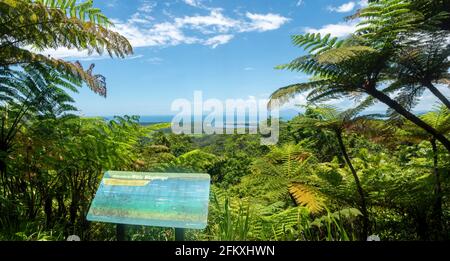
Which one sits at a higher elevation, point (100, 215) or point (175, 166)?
point (175, 166)

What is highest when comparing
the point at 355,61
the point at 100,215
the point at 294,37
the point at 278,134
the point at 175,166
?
the point at 294,37

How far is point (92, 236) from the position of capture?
3459mm

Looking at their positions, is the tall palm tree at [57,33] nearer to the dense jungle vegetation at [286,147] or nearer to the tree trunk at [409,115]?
the dense jungle vegetation at [286,147]

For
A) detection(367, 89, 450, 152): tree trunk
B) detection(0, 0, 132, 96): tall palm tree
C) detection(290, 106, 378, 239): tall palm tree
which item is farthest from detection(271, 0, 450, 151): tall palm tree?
detection(0, 0, 132, 96): tall palm tree

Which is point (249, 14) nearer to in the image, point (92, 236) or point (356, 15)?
point (356, 15)

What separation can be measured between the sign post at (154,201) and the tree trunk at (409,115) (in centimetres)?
129

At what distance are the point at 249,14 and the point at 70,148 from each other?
191cm

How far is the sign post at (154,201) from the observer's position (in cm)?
242

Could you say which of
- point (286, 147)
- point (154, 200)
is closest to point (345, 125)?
point (286, 147)

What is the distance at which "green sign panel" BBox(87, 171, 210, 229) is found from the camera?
242cm

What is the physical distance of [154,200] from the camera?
253 centimetres

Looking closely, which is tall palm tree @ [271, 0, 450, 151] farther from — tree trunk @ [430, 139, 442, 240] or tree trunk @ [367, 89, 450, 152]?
tree trunk @ [430, 139, 442, 240]

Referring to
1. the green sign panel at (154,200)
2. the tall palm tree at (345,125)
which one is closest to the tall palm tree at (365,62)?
the tall palm tree at (345,125)
